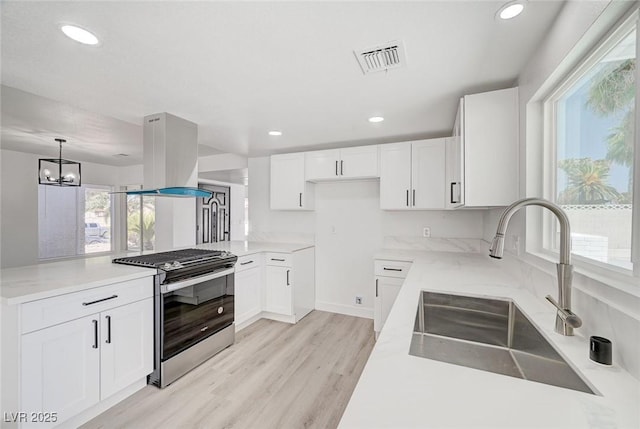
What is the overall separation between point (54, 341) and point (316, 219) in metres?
2.93

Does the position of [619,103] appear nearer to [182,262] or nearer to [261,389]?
[261,389]

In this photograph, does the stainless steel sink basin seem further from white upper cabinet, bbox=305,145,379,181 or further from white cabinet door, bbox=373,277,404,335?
white upper cabinet, bbox=305,145,379,181

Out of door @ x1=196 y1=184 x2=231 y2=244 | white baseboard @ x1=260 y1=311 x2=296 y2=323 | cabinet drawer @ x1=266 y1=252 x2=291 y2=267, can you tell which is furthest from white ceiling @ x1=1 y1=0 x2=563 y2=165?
door @ x1=196 y1=184 x2=231 y2=244

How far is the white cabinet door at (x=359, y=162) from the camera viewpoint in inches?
132

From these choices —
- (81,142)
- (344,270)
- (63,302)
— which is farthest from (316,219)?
(81,142)

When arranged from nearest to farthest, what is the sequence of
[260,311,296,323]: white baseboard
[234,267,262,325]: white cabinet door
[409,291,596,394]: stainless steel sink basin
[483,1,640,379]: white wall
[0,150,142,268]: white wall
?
[483,1,640,379]: white wall < [409,291,596,394]: stainless steel sink basin < [234,267,262,325]: white cabinet door < [260,311,296,323]: white baseboard < [0,150,142,268]: white wall

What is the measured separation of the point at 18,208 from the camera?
437cm

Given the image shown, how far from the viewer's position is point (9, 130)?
129 inches

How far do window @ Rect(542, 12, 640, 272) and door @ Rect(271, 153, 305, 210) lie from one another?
270 centimetres

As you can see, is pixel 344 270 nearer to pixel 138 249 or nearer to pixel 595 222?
pixel 595 222

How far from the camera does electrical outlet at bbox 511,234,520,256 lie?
1.85m

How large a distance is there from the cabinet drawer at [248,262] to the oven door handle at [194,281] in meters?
0.18

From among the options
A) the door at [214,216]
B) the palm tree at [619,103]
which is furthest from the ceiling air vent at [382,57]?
the door at [214,216]

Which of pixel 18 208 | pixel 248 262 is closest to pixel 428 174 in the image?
pixel 248 262
